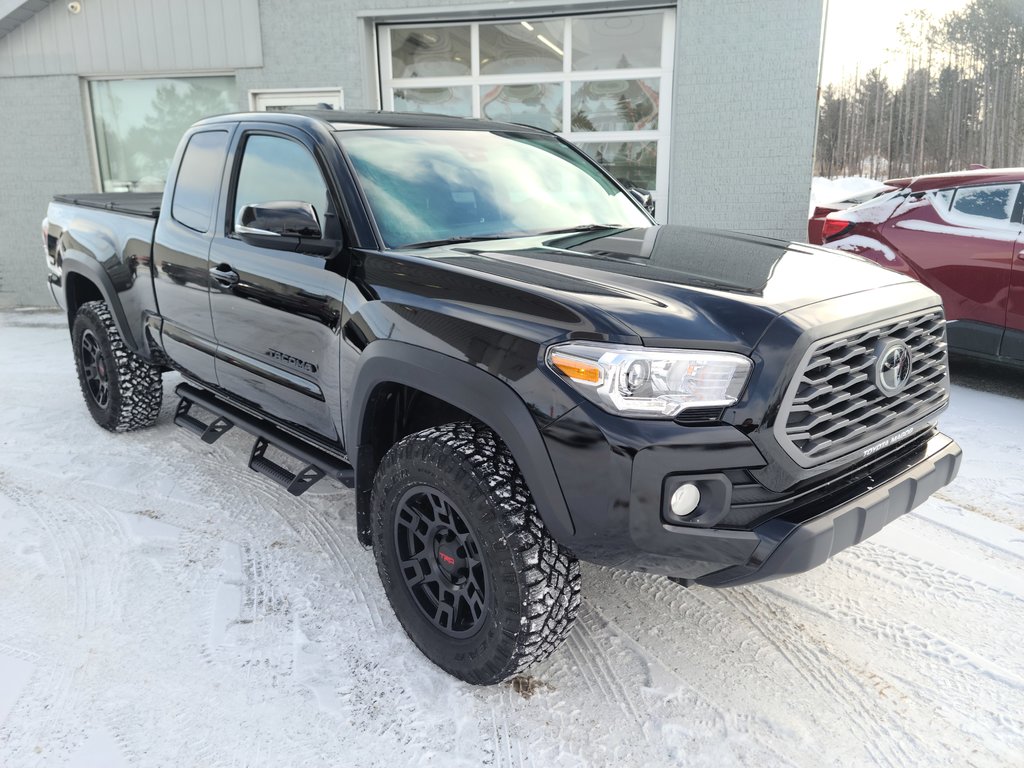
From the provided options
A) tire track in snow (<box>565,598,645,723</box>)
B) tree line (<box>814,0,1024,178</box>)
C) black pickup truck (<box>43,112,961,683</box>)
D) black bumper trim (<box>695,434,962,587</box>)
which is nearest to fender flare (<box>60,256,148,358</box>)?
black pickup truck (<box>43,112,961,683</box>)

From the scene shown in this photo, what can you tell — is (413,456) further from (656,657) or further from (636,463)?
(656,657)

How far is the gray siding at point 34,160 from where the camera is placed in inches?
371

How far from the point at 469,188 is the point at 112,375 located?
287cm

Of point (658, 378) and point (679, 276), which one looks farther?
point (679, 276)

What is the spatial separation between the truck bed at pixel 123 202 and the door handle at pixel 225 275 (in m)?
0.97

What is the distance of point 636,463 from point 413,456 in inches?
30.4

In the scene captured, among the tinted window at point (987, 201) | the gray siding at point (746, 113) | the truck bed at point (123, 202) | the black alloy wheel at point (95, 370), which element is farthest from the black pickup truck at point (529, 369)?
the gray siding at point (746, 113)

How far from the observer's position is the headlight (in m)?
2.04

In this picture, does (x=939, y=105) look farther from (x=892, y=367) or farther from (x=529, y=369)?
(x=529, y=369)

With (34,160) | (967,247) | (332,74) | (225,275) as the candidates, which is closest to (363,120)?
(225,275)

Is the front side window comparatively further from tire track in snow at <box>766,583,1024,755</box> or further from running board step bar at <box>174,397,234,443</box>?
tire track in snow at <box>766,583,1024,755</box>

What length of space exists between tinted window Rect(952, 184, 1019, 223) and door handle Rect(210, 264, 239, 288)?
5048mm

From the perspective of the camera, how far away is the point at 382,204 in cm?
291

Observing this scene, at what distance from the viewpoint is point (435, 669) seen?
2.62 metres
